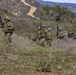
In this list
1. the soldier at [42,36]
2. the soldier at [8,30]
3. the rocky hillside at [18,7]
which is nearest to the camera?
the soldier at [8,30]

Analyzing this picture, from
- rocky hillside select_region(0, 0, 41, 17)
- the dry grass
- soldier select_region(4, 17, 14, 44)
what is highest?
soldier select_region(4, 17, 14, 44)

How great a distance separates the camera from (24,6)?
294 feet

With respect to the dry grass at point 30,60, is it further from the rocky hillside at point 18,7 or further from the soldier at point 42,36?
the rocky hillside at point 18,7

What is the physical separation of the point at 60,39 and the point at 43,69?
13.7 m

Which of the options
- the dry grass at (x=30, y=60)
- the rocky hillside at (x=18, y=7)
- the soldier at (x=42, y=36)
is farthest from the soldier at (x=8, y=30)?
the rocky hillside at (x=18, y=7)

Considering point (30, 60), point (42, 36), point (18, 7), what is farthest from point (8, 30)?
point (18, 7)

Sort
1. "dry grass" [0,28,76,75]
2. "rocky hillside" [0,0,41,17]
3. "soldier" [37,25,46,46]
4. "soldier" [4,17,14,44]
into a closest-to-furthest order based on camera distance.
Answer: "dry grass" [0,28,76,75] < "soldier" [4,17,14,44] < "soldier" [37,25,46,46] < "rocky hillside" [0,0,41,17]

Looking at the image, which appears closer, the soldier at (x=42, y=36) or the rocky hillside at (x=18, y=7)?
the soldier at (x=42, y=36)

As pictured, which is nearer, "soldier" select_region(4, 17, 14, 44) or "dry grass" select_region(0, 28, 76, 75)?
"dry grass" select_region(0, 28, 76, 75)

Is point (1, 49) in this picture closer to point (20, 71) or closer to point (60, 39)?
point (20, 71)

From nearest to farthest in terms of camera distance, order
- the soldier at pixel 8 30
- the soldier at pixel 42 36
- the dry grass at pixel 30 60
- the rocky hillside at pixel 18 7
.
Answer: the dry grass at pixel 30 60 < the soldier at pixel 8 30 < the soldier at pixel 42 36 < the rocky hillside at pixel 18 7

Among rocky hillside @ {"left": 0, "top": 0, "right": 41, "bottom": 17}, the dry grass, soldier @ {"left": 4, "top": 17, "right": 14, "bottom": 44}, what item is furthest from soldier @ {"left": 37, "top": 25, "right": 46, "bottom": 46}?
rocky hillside @ {"left": 0, "top": 0, "right": 41, "bottom": 17}

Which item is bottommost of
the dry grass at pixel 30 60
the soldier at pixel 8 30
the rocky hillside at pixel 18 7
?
the rocky hillside at pixel 18 7

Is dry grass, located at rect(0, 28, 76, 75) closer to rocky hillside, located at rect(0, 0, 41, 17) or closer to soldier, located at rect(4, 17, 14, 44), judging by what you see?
soldier, located at rect(4, 17, 14, 44)
